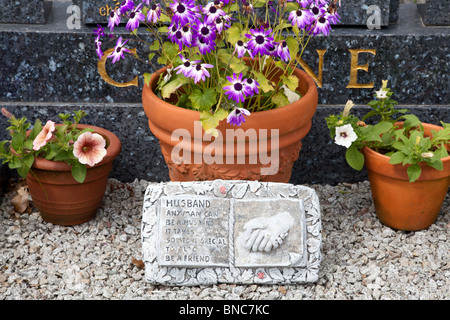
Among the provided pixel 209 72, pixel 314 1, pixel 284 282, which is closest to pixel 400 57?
pixel 314 1

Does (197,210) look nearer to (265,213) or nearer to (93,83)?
(265,213)

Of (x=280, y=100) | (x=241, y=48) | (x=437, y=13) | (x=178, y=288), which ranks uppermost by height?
(x=241, y=48)

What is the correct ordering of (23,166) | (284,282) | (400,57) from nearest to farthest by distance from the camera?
(284,282) < (23,166) < (400,57)

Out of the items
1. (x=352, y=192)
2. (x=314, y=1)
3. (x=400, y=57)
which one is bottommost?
(x=352, y=192)

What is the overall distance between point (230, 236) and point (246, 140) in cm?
41

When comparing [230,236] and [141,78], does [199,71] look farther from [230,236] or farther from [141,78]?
[141,78]

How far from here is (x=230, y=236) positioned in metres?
2.75

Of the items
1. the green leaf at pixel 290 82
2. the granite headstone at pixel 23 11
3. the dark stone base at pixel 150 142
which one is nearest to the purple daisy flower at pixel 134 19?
the green leaf at pixel 290 82

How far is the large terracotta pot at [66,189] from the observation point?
3.05 m

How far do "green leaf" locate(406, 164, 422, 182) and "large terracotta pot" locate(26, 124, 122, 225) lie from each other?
1360 millimetres

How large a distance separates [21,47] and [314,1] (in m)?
1.52

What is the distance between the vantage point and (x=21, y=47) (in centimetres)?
337

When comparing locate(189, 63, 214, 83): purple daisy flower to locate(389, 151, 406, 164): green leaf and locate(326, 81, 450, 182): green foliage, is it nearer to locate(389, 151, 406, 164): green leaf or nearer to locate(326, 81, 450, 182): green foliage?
locate(326, 81, 450, 182): green foliage

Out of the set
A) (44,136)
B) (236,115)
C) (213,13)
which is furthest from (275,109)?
(44,136)
